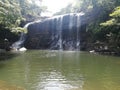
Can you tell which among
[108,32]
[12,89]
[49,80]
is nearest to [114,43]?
[108,32]

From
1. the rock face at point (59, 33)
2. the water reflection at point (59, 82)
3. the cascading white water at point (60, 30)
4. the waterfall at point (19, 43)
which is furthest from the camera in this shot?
the waterfall at point (19, 43)

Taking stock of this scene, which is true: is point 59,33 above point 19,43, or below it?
above

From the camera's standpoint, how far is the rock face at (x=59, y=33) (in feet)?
156

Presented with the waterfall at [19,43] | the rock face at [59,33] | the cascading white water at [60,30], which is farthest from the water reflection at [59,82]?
the waterfall at [19,43]

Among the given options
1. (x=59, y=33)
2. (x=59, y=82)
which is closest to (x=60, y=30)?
(x=59, y=33)

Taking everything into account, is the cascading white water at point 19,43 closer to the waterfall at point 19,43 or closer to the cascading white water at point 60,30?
the waterfall at point 19,43

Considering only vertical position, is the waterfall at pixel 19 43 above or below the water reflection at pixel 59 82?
above

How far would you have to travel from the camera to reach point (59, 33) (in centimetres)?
4981

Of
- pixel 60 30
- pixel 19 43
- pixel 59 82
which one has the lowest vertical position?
pixel 59 82

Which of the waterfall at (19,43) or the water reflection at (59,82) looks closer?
the water reflection at (59,82)

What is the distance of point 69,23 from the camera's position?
4981 centimetres

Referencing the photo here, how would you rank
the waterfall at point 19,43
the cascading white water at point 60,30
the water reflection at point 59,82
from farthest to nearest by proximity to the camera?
1. the waterfall at point 19,43
2. the cascading white water at point 60,30
3. the water reflection at point 59,82

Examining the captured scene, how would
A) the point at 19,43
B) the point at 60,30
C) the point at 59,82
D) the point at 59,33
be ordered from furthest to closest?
the point at 19,43 < the point at 60,30 < the point at 59,33 < the point at 59,82

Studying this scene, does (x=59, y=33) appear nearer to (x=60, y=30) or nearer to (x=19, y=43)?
(x=60, y=30)
